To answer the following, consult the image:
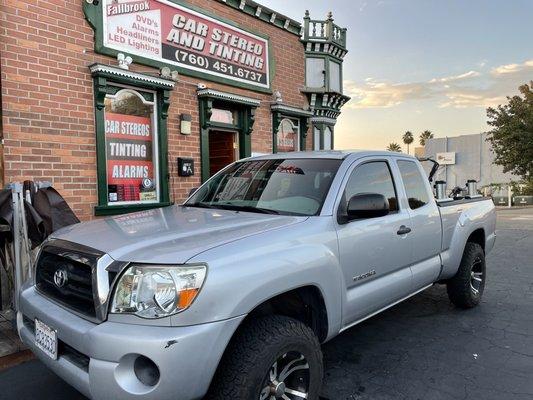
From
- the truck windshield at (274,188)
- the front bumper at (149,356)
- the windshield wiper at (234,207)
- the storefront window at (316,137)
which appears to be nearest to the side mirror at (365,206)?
the truck windshield at (274,188)

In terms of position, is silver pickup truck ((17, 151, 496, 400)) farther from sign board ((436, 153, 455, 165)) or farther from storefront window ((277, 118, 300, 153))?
sign board ((436, 153, 455, 165))

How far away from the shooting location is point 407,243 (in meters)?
3.76

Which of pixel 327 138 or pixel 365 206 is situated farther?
pixel 327 138

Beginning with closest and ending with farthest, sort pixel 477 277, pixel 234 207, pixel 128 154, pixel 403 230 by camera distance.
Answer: pixel 234 207 → pixel 403 230 → pixel 477 277 → pixel 128 154

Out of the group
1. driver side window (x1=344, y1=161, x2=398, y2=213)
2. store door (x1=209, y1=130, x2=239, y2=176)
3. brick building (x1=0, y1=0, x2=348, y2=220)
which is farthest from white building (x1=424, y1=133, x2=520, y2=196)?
driver side window (x1=344, y1=161, x2=398, y2=213)

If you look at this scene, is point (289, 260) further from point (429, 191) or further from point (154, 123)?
point (154, 123)

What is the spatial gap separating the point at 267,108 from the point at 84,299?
23.6ft

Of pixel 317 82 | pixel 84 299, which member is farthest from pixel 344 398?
pixel 317 82

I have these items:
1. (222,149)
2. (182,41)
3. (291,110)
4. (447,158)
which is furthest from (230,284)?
(447,158)

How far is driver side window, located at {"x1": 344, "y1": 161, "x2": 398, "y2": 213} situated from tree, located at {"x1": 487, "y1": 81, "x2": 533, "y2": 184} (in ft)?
83.0

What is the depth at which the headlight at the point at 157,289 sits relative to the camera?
2141mm

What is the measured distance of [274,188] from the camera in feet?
11.6

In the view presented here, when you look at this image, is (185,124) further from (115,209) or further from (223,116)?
(115,209)

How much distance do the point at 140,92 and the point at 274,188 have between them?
13.7 ft
